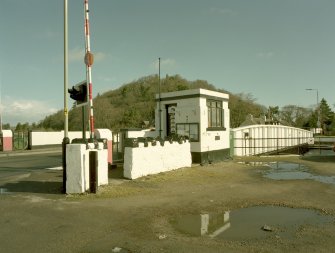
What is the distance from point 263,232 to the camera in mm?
6418

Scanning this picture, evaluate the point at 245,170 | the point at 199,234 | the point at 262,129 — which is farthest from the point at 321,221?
the point at 262,129

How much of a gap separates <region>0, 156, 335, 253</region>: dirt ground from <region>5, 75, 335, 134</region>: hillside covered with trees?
5723cm

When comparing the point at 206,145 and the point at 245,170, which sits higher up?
the point at 206,145

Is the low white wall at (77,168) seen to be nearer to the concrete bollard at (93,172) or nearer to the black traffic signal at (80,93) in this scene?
the concrete bollard at (93,172)

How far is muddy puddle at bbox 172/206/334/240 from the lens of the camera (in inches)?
249

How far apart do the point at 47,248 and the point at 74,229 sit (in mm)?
1074

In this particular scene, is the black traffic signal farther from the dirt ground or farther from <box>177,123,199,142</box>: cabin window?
<box>177,123,199,142</box>: cabin window

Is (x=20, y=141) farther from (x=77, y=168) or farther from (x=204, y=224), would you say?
(x=204, y=224)

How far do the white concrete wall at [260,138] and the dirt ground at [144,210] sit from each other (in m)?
13.1

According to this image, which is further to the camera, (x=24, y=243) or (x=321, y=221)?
(x=321, y=221)

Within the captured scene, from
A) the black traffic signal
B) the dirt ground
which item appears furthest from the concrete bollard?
the black traffic signal

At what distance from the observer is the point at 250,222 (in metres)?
7.13

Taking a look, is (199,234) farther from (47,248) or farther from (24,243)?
(24,243)

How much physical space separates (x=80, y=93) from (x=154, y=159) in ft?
16.1
